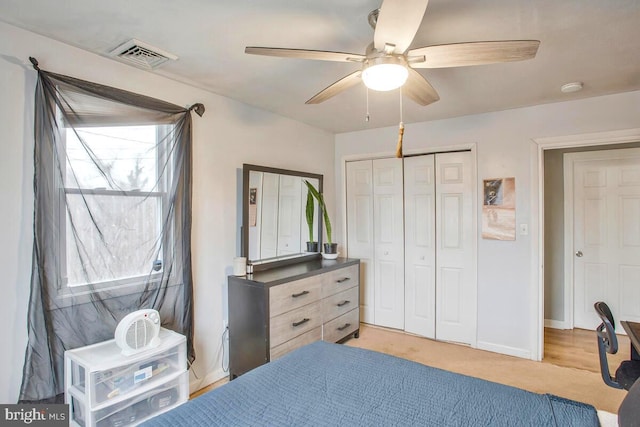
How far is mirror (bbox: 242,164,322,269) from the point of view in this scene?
3059 mm

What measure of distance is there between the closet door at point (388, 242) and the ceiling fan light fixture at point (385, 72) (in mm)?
2403

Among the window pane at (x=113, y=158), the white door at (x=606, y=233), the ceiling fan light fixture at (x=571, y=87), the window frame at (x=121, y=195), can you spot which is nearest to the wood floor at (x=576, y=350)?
the white door at (x=606, y=233)

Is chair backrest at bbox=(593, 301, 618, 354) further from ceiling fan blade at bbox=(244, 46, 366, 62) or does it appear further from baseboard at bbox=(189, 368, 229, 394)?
baseboard at bbox=(189, 368, 229, 394)

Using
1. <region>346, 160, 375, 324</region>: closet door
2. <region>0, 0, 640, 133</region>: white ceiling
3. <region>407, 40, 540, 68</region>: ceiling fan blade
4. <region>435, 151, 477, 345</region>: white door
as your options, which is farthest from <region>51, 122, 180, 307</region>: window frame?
<region>435, 151, 477, 345</region>: white door

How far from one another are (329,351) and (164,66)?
81.1 inches

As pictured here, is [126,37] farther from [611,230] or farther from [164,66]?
[611,230]

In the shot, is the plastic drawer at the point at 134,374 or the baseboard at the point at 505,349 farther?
the baseboard at the point at 505,349

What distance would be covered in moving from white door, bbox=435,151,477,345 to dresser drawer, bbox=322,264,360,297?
0.90m

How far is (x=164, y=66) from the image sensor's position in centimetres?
227

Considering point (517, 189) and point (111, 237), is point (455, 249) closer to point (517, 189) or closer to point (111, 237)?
point (517, 189)

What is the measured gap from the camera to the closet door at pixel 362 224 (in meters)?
4.20

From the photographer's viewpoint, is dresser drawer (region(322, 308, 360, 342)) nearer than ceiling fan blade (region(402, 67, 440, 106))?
No

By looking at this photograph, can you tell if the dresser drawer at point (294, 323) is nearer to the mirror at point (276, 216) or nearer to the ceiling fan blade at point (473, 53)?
the mirror at point (276, 216)

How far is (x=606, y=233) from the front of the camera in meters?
3.95
